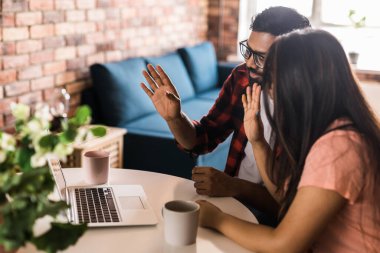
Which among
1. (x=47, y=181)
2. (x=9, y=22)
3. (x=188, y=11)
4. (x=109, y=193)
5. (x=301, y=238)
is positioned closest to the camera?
(x=47, y=181)

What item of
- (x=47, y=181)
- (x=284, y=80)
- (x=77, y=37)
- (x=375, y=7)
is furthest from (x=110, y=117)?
(x=375, y=7)

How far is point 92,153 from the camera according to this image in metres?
1.53

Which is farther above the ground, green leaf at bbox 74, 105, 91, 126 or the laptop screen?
green leaf at bbox 74, 105, 91, 126

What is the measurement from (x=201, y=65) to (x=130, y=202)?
3099 mm

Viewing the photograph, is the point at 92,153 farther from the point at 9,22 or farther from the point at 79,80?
the point at 79,80

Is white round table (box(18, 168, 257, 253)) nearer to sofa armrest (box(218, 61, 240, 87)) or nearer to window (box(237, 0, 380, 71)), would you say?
sofa armrest (box(218, 61, 240, 87))

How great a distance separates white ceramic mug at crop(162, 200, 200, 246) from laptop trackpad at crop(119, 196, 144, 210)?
0.82 feet

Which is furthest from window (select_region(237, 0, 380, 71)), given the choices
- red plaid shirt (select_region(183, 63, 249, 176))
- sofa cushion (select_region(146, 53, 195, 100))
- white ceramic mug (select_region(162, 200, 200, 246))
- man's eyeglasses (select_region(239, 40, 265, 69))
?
white ceramic mug (select_region(162, 200, 200, 246))

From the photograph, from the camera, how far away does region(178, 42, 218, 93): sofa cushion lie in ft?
14.1

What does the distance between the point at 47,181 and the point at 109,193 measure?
2.18ft

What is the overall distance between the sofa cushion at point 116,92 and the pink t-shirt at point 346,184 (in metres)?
2.16

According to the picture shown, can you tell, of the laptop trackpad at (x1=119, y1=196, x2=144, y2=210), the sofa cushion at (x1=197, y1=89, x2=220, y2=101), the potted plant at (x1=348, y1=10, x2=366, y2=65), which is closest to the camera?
the laptop trackpad at (x1=119, y1=196, x2=144, y2=210)

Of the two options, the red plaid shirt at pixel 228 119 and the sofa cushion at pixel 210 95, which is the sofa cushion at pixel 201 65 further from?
the red plaid shirt at pixel 228 119


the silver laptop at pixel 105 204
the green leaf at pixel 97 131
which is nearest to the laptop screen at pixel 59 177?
the silver laptop at pixel 105 204
